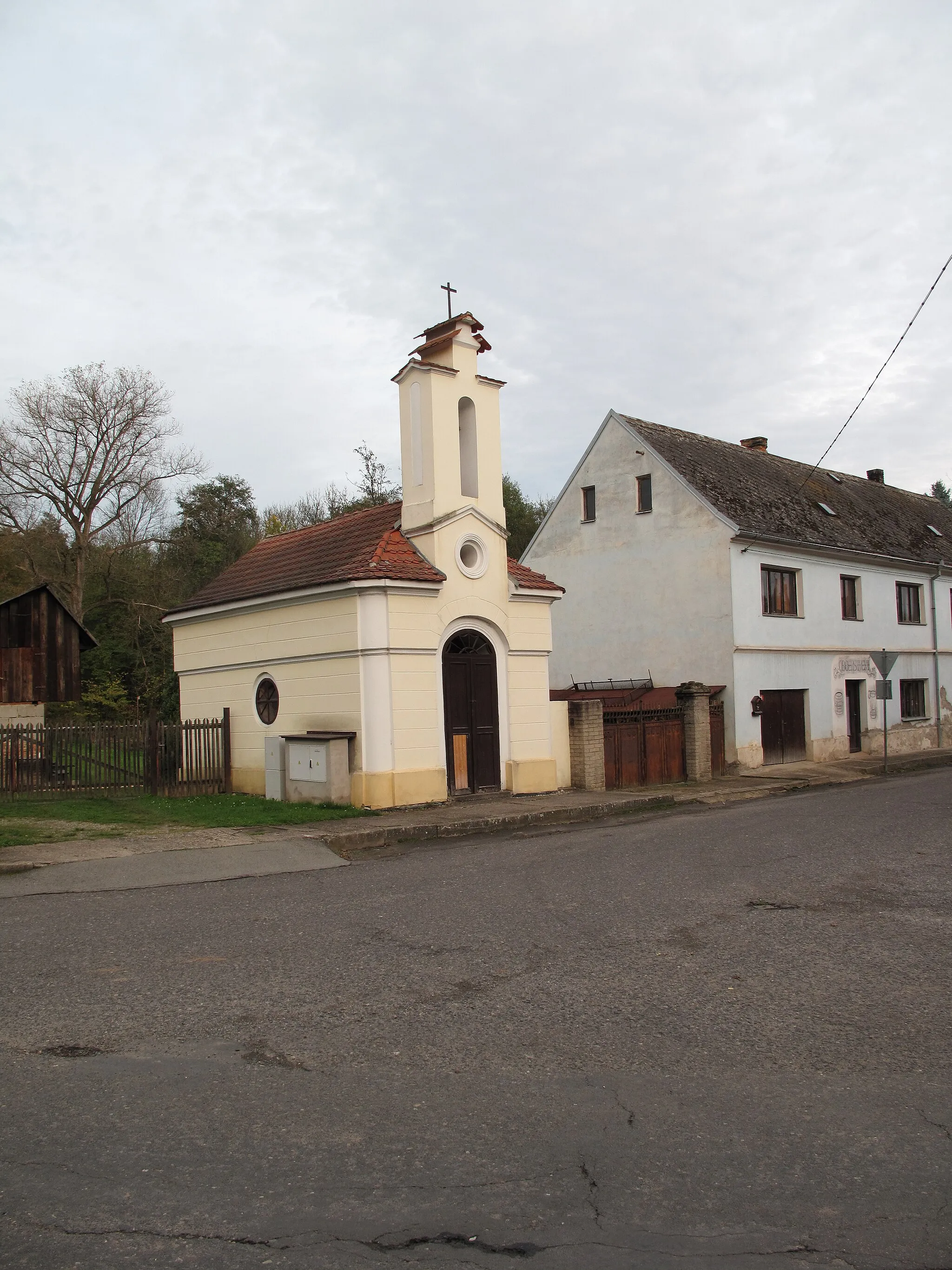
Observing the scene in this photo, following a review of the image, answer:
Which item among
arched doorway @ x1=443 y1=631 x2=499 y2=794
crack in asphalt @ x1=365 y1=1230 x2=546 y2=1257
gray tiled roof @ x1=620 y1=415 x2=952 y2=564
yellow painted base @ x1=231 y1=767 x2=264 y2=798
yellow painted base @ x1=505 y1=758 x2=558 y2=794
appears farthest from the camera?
gray tiled roof @ x1=620 y1=415 x2=952 y2=564

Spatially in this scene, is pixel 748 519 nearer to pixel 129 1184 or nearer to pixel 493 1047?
pixel 493 1047

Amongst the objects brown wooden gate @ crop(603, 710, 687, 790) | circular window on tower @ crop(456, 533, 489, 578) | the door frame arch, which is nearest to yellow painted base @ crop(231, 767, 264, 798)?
the door frame arch

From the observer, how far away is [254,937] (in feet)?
26.8

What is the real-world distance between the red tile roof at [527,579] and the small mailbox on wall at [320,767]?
A: 432cm

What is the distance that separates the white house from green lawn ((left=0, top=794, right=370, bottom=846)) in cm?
1167

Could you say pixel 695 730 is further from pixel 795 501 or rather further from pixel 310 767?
pixel 795 501

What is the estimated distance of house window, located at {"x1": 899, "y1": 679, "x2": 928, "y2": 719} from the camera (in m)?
30.8

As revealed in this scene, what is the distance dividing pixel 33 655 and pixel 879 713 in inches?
888

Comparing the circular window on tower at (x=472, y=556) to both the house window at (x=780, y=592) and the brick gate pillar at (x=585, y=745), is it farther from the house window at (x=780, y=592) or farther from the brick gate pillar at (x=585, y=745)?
the house window at (x=780, y=592)

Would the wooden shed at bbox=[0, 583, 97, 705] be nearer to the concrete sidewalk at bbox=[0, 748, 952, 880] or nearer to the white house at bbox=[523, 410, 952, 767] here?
the white house at bbox=[523, 410, 952, 767]

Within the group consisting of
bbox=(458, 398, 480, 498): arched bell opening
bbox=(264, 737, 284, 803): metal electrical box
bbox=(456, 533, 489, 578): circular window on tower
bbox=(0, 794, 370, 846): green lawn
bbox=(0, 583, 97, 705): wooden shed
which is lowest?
bbox=(0, 794, 370, 846): green lawn

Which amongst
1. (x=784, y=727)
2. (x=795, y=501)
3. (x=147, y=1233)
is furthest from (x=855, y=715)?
(x=147, y=1233)

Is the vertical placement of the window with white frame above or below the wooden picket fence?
above

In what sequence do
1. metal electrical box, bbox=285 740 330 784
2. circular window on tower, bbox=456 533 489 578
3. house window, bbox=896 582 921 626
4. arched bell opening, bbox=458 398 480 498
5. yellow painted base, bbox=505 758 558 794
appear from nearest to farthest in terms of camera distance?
metal electrical box, bbox=285 740 330 784 < circular window on tower, bbox=456 533 489 578 < yellow painted base, bbox=505 758 558 794 < arched bell opening, bbox=458 398 480 498 < house window, bbox=896 582 921 626
